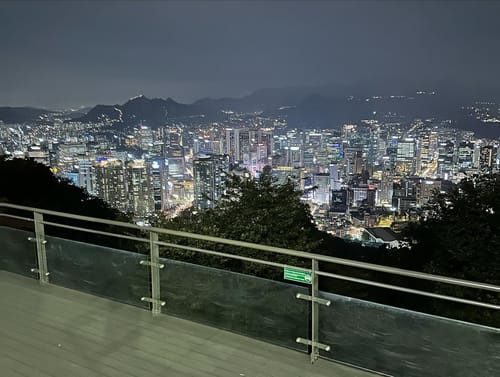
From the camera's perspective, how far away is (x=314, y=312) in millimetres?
3148

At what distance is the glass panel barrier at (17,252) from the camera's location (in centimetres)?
496

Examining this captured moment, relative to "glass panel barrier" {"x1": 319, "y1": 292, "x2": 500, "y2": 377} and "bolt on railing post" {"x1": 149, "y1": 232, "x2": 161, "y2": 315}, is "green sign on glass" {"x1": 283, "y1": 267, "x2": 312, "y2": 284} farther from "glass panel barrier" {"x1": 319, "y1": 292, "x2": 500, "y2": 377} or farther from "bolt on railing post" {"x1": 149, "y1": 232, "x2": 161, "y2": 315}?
"bolt on railing post" {"x1": 149, "y1": 232, "x2": 161, "y2": 315}

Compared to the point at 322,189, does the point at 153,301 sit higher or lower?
higher

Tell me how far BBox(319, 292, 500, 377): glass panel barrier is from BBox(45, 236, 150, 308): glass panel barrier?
1.81 meters

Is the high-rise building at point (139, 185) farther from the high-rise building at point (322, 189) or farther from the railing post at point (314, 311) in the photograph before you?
the railing post at point (314, 311)

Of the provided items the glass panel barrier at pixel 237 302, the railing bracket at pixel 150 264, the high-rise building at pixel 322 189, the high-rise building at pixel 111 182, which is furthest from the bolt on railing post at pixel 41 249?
the high-rise building at pixel 111 182

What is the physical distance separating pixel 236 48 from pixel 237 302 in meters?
84.3

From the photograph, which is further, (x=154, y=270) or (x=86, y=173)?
(x=86, y=173)

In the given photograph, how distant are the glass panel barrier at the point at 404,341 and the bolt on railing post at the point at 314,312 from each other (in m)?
0.04

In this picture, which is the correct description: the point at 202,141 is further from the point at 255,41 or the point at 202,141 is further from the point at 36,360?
the point at 255,41

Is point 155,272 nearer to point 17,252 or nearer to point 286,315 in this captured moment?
point 286,315

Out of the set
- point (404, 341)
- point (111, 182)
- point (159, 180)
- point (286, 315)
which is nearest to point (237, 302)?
point (286, 315)

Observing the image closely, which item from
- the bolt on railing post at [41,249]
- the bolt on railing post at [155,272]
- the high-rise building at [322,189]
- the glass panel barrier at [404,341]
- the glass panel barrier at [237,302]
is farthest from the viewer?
the high-rise building at [322,189]

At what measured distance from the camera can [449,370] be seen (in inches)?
107
